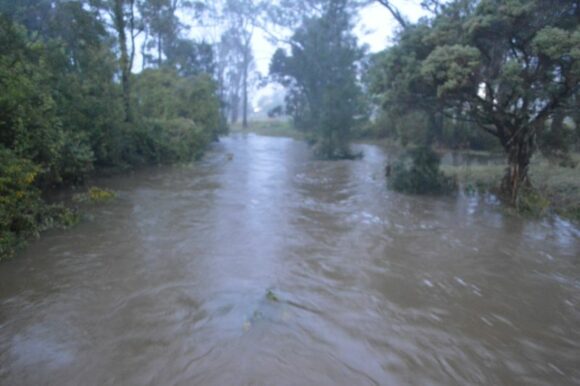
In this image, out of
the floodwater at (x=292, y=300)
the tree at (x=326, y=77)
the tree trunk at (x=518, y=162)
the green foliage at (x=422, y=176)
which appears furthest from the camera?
the tree at (x=326, y=77)

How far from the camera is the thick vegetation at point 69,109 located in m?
7.27

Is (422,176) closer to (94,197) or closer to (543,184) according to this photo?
(543,184)

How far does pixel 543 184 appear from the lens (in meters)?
11.7

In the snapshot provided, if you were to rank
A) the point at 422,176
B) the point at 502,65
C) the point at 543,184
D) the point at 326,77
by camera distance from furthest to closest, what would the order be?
1. the point at 326,77
2. the point at 422,176
3. the point at 543,184
4. the point at 502,65

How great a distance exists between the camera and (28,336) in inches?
172

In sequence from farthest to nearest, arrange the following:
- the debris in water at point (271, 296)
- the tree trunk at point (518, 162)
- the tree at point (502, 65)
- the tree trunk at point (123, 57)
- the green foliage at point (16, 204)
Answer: the tree trunk at point (123, 57) → the tree trunk at point (518, 162) → the tree at point (502, 65) → the green foliage at point (16, 204) → the debris in water at point (271, 296)

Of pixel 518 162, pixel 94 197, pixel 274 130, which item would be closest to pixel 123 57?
pixel 94 197

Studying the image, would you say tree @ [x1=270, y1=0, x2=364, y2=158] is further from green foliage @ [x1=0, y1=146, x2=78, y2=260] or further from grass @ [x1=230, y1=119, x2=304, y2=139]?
green foliage @ [x1=0, y1=146, x2=78, y2=260]

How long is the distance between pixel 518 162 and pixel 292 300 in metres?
8.37

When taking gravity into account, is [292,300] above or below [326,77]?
below

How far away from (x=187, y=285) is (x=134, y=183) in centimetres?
868

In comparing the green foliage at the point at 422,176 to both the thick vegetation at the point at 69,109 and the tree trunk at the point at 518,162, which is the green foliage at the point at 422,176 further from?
the thick vegetation at the point at 69,109

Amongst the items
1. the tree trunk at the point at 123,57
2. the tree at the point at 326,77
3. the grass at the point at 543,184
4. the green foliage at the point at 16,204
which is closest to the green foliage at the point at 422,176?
the grass at the point at 543,184

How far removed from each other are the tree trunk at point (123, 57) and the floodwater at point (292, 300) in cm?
731
